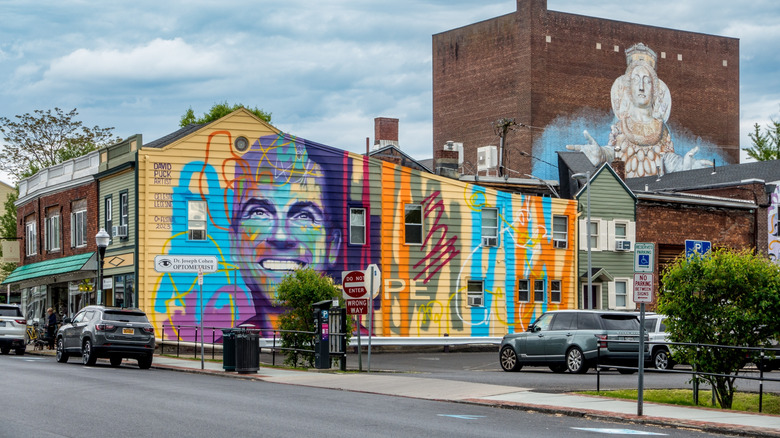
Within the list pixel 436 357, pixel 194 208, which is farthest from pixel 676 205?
pixel 194 208

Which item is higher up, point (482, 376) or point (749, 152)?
point (749, 152)

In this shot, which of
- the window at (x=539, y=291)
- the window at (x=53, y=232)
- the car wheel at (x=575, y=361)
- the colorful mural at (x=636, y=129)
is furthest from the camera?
the colorful mural at (x=636, y=129)

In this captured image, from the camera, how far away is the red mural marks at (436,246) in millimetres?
41031

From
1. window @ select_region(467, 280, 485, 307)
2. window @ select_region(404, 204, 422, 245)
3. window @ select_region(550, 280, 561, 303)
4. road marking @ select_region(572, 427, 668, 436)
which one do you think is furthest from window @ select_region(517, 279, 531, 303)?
road marking @ select_region(572, 427, 668, 436)

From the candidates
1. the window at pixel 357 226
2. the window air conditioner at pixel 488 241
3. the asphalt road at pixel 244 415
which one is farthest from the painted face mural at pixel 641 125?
the asphalt road at pixel 244 415

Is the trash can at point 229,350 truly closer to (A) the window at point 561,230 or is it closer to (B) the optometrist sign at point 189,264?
(B) the optometrist sign at point 189,264

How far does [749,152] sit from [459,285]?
50.4m

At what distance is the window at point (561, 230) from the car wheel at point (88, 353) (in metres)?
22.5

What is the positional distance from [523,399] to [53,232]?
1313 inches

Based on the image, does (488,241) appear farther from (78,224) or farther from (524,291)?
(78,224)

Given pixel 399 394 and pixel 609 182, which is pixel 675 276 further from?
pixel 609 182

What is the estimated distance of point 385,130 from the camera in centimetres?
7112

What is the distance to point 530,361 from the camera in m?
27.5

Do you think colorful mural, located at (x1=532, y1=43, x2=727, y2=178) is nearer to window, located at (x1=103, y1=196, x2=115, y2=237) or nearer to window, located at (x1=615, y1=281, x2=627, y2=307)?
window, located at (x1=615, y1=281, x2=627, y2=307)
